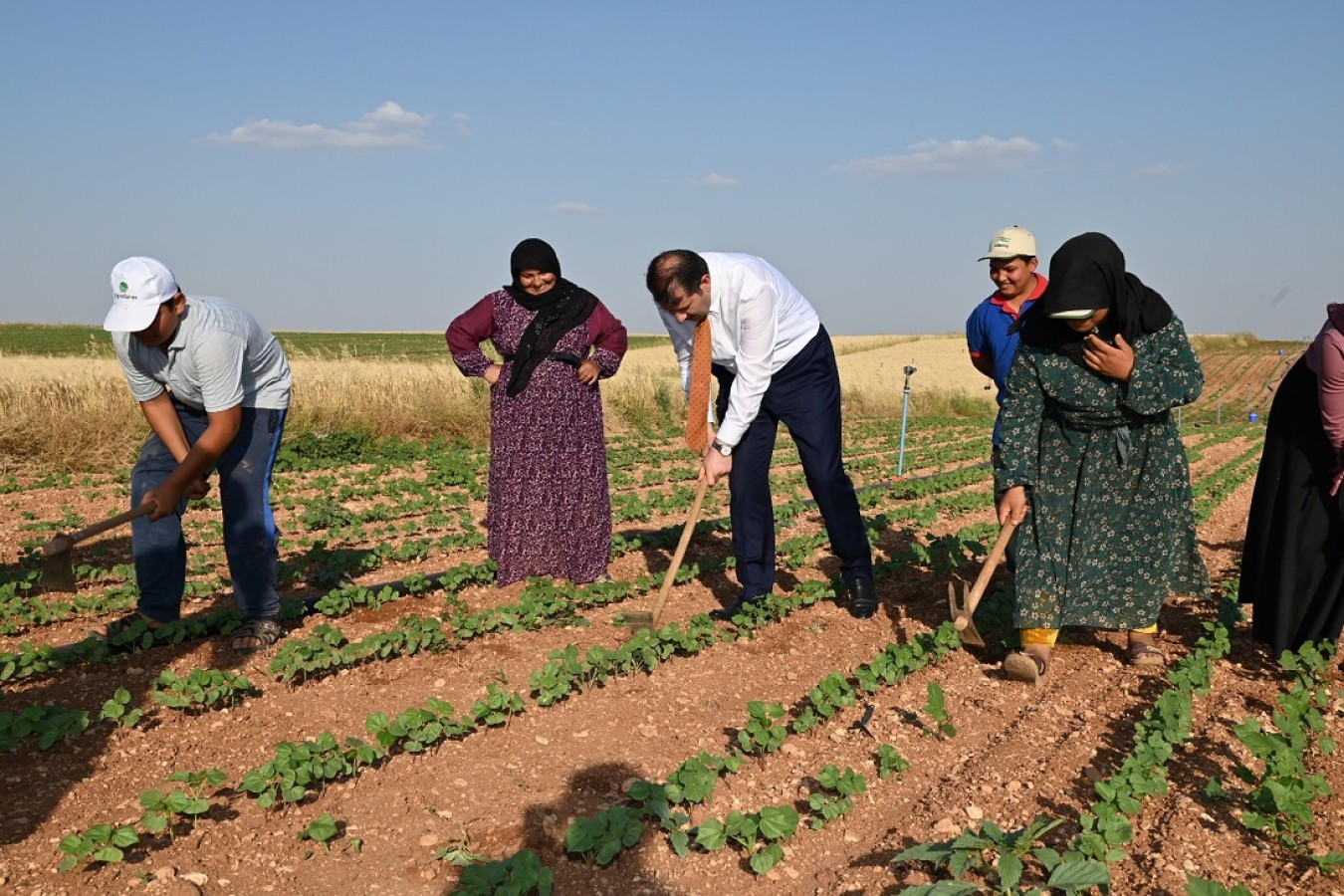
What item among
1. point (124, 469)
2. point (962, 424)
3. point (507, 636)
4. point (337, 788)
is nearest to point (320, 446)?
point (124, 469)

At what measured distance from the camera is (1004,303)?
5.10 meters

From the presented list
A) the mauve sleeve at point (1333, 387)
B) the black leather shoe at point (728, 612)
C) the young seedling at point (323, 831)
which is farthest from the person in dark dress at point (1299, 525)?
the young seedling at point (323, 831)

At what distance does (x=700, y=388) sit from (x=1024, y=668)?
184 centimetres

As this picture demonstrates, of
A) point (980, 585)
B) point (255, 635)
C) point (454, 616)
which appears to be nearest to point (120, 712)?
point (255, 635)

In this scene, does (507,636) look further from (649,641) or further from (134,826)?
(134,826)

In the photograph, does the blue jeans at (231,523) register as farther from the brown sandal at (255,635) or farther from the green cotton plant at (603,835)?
the green cotton plant at (603,835)

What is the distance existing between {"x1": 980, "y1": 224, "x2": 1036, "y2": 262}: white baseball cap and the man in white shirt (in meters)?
0.87

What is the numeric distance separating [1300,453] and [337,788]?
3.87 m

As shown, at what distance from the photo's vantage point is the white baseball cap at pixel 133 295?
144 inches

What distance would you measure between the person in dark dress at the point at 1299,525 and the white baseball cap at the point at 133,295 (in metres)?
4.29

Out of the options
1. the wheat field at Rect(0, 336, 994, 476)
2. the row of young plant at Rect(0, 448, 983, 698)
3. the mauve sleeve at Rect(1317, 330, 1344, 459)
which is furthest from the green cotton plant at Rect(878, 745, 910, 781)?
the wheat field at Rect(0, 336, 994, 476)

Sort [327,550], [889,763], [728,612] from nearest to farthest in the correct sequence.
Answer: [889,763]
[728,612]
[327,550]

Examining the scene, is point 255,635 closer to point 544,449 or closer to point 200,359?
point 200,359

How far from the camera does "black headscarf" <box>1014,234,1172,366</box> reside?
3721 millimetres
